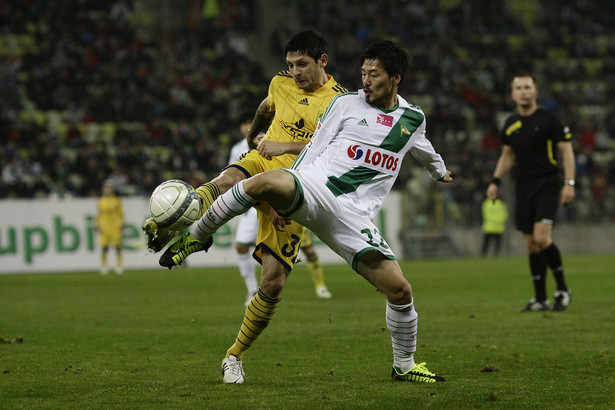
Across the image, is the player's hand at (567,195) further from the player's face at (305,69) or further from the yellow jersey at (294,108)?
the player's face at (305,69)

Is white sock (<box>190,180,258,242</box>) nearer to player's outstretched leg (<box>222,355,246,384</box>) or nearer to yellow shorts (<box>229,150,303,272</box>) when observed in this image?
yellow shorts (<box>229,150,303,272</box>)

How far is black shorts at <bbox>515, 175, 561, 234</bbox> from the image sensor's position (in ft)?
32.6

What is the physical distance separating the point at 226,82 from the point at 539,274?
1779cm

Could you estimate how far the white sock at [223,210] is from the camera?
500 centimetres

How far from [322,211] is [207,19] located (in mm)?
24501

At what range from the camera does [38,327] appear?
895 centimetres

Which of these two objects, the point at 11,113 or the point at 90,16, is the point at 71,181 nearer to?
the point at 11,113

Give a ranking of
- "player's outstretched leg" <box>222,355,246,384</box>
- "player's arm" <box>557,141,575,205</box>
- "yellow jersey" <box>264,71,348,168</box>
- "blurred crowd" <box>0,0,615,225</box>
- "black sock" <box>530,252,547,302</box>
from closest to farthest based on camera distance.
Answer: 1. "player's outstretched leg" <box>222,355,246,384</box>
2. "yellow jersey" <box>264,71,348,168</box>
3. "player's arm" <box>557,141,575,205</box>
4. "black sock" <box>530,252,547,302</box>
5. "blurred crowd" <box>0,0,615,225</box>

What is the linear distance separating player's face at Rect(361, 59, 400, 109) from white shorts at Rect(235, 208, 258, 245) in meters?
6.08

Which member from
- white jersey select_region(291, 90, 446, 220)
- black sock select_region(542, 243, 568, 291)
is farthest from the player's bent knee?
black sock select_region(542, 243, 568, 291)

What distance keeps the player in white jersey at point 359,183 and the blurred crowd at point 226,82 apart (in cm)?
1616

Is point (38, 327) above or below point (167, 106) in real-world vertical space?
above

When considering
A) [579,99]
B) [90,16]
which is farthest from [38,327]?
[579,99]

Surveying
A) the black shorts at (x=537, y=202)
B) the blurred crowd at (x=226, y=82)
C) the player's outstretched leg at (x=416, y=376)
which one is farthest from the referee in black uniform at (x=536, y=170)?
the blurred crowd at (x=226, y=82)
